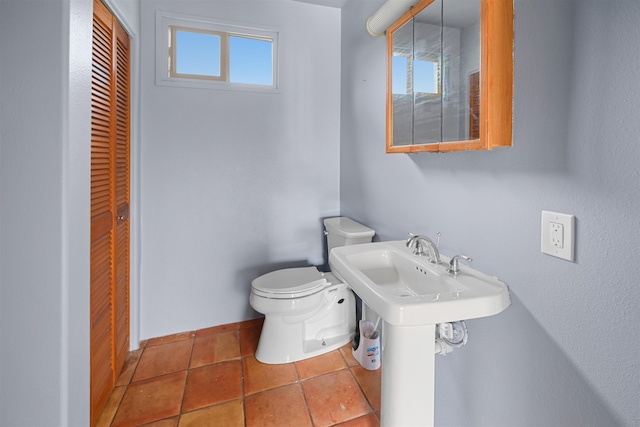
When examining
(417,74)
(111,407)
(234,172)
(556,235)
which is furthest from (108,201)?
(556,235)

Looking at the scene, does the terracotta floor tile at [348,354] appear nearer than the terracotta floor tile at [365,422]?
No

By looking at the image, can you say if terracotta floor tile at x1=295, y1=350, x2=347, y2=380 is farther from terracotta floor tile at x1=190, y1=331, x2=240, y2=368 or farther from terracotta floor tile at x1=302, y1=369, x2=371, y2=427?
terracotta floor tile at x1=190, y1=331, x2=240, y2=368

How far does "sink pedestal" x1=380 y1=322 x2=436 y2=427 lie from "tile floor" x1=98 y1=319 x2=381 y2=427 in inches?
21.8

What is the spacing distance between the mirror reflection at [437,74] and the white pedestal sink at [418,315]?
0.50 metres

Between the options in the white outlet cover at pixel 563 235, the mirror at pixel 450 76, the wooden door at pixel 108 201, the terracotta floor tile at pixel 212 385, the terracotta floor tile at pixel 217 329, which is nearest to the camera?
the white outlet cover at pixel 563 235

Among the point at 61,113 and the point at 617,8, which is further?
the point at 61,113

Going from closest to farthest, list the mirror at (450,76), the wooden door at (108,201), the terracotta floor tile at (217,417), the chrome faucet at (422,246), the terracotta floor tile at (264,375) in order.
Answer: the mirror at (450,76)
the chrome faucet at (422,246)
the wooden door at (108,201)
the terracotta floor tile at (217,417)
the terracotta floor tile at (264,375)

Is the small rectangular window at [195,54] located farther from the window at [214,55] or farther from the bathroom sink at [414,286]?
the bathroom sink at [414,286]

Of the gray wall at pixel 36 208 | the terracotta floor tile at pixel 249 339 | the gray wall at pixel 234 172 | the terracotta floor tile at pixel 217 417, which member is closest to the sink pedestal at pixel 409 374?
the terracotta floor tile at pixel 217 417

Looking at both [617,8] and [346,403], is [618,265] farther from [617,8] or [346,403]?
[346,403]

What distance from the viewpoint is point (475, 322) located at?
3.95ft

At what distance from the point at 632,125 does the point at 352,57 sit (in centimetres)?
185

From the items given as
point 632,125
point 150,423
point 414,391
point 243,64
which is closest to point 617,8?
point 632,125

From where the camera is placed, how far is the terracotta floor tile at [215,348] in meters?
2.00
